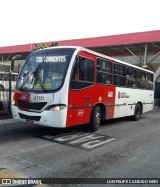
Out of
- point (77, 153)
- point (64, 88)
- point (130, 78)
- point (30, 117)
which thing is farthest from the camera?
point (130, 78)

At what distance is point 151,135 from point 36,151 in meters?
4.80

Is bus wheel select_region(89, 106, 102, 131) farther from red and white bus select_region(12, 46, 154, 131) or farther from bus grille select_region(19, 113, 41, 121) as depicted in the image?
bus grille select_region(19, 113, 41, 121)

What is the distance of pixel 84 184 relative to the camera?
15.6ft

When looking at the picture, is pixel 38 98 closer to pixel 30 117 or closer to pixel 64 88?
pixel 30 117

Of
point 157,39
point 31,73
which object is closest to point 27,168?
point 31,73

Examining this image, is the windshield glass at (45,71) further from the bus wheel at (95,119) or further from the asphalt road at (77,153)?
the bus wheel at (95,119)

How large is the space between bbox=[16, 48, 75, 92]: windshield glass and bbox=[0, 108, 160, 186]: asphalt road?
1.55 m

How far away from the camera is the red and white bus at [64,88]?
8.05 meters

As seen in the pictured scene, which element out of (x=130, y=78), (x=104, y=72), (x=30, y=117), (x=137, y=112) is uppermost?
(x=104, y=72)

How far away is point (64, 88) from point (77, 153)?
83.6 inches

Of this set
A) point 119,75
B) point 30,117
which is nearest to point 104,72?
point 119,75

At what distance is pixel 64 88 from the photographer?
8.10 meters

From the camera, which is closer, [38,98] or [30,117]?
[38,98]

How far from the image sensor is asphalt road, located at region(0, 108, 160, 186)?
540cm
